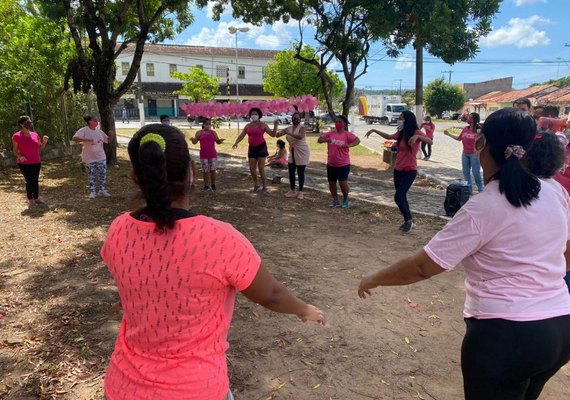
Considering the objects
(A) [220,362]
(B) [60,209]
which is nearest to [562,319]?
(A) [220,362]

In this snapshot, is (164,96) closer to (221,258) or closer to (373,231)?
(373,231)

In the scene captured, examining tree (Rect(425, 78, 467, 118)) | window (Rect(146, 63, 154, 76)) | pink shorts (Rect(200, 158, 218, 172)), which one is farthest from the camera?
tree (Rect(425, 78, 467, 118))

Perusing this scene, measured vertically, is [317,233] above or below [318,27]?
below

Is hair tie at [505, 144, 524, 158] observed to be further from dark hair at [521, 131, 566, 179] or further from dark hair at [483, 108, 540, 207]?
dark hair at [521, 131, 566, 179]

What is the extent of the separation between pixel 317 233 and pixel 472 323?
4701 millimetres

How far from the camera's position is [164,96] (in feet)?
169

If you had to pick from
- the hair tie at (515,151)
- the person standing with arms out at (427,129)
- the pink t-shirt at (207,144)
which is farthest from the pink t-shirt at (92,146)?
the person standing with arms out at (427,129)

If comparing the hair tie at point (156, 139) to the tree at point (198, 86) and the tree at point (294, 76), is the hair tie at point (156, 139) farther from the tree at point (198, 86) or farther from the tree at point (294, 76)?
the tree at point (198, 86)

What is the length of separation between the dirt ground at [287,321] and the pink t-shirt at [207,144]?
272cm

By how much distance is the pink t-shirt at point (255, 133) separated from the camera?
8898mm

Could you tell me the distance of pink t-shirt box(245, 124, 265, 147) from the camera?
8898 millimetres

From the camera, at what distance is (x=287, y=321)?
149 inches

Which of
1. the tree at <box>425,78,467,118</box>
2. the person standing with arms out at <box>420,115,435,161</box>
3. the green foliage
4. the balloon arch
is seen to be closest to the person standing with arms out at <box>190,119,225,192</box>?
the balloon arch

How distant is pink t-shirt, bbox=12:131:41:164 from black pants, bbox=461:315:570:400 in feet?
25.9
